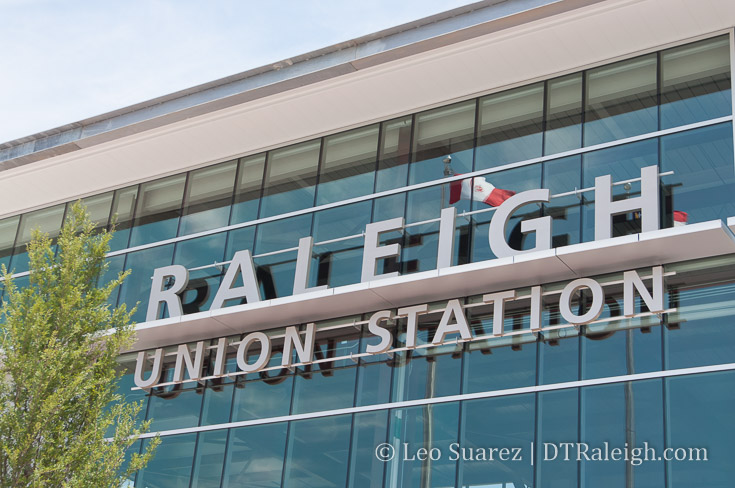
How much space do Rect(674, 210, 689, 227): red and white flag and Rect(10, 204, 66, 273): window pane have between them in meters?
12.9

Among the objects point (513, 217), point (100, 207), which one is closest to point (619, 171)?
point (513, 217)

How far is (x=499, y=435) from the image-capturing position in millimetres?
14469

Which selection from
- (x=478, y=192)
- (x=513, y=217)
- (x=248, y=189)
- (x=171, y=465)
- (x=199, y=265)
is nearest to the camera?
(x=513, y=217)

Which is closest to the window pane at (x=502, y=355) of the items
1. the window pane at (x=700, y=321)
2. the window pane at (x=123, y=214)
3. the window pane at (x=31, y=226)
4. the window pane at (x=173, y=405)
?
the window pane at (x=700, y=321)

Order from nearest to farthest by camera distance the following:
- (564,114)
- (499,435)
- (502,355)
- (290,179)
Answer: (499,435), (502,355), (564,114), (290,179)

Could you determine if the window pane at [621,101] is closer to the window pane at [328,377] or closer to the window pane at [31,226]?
the window pane at [328,377]

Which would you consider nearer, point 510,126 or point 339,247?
point 510,126

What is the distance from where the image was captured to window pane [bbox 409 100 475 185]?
1714 centimetres

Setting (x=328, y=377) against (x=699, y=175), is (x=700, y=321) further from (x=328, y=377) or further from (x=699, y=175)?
(x=328, y=377)

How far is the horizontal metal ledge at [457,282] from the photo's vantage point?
1396 cm

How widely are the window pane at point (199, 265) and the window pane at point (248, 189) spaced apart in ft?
1.68

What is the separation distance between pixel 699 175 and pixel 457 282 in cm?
386

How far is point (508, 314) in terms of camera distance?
Answer: 15336mm

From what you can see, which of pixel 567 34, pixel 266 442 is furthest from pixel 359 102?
pixel 266 442
